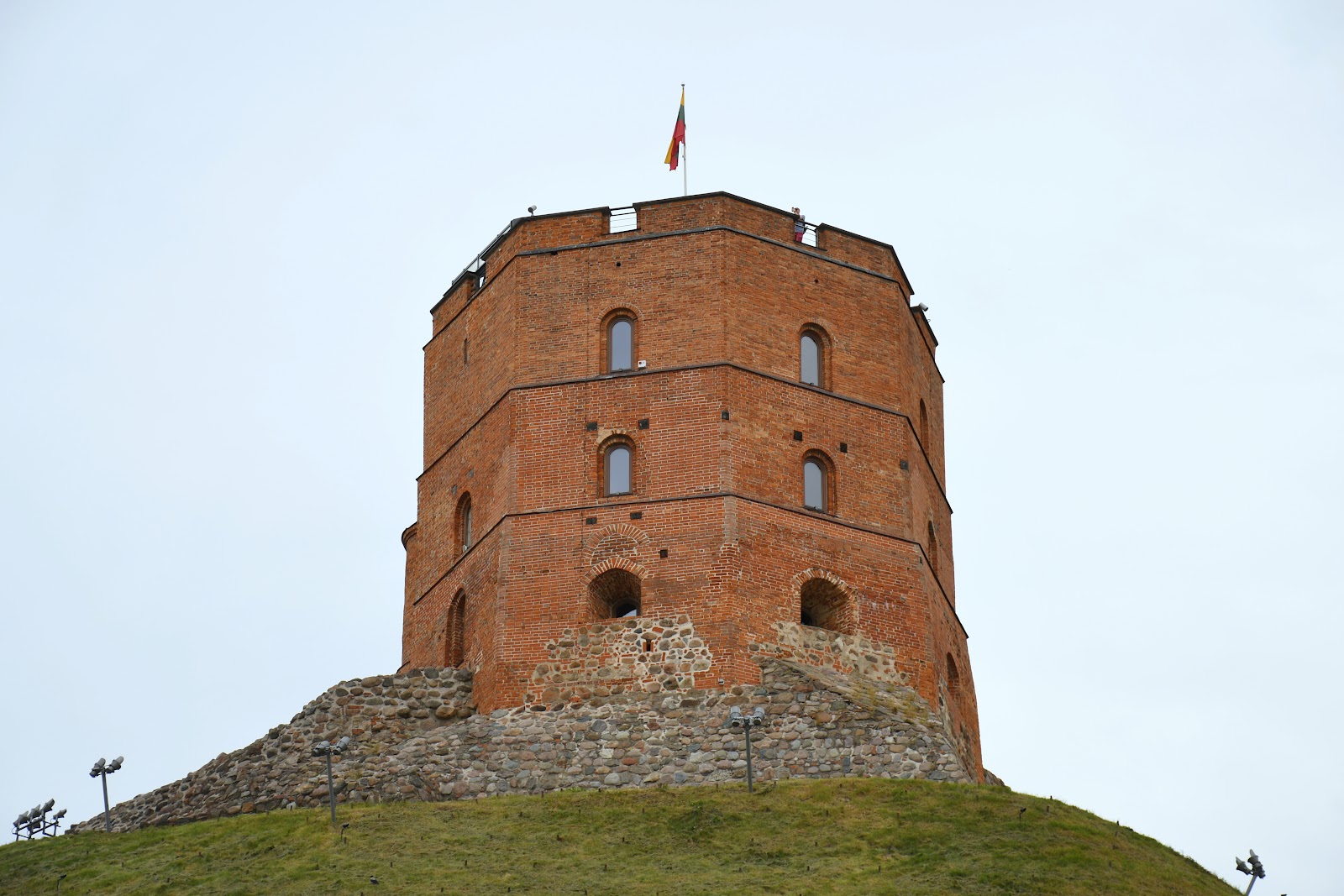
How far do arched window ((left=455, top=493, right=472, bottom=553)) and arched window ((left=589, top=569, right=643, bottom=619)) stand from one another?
11.4 feet

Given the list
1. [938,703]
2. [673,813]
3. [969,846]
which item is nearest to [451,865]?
[673,813]

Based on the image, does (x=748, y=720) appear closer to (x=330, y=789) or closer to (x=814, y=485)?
(x=814, y=485)

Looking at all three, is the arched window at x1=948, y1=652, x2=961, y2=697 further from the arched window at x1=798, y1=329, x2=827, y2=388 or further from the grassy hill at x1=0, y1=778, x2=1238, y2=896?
the grassy hill at x1=0, y1=778, x2=1238, y2=896

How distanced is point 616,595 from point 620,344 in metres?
4.61

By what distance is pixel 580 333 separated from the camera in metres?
49.7

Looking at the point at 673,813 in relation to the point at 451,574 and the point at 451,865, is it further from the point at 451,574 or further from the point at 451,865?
the point at 451,574

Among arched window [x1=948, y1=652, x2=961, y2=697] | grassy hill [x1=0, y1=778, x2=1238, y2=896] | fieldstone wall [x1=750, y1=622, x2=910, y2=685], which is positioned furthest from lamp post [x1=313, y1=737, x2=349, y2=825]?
arched window [x1=948, y1=652, x2=961, y2=697]

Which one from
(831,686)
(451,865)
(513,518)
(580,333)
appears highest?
(580,333)

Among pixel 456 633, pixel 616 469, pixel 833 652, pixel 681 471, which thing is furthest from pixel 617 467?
pixel 833 652

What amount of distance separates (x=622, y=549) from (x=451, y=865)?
325 inches

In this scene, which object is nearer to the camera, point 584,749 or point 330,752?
point 330,752

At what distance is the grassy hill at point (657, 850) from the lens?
132ft

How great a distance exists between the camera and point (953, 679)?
164ft

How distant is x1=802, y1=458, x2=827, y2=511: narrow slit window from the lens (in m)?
48.7
